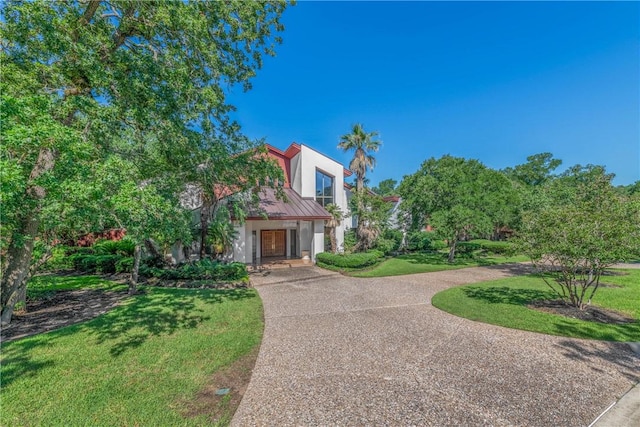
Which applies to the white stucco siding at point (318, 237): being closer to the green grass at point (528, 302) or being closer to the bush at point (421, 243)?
the green grass at point (528, 302)

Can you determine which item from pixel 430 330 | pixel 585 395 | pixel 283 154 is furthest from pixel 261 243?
pixel 585 395

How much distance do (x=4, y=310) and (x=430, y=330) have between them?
11644mm

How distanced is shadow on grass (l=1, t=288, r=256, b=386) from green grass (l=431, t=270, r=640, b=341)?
26.9 feet

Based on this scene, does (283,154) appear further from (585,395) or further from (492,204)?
(585,395)

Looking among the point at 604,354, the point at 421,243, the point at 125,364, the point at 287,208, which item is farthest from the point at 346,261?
the point at 421,243

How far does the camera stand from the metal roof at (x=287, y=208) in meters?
17.1

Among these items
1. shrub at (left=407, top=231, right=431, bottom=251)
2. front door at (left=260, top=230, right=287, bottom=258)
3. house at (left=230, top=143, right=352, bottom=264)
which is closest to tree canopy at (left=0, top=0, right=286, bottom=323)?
house at (left=230, top=143, right=352, bottom=264)

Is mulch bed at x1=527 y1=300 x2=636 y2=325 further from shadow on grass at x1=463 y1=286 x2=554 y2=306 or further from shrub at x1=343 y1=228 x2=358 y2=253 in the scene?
shrub at x1=343 y1=228 x2=358 y2=253

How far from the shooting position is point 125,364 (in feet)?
17.1

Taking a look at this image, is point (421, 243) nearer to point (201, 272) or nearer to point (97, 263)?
point (201, 272)

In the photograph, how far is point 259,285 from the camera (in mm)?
12688

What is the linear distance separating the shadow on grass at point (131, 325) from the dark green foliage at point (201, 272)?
1.75 metres

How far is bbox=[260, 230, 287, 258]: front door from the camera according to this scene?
71.9 feet

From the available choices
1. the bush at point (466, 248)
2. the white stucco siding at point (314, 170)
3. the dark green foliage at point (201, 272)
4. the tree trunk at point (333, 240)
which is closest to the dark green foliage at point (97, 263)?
the dark green foliage at point (201, 272)
